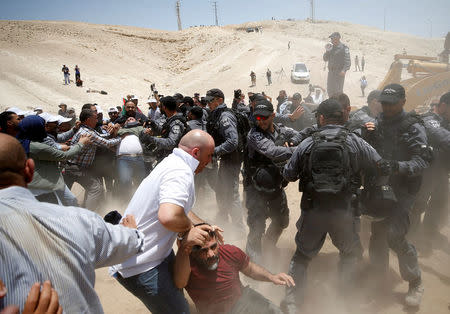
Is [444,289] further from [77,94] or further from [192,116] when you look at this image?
[77,94]

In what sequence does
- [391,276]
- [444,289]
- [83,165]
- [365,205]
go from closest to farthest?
[365,205] → [444,289] → [391,276] → [83,165]

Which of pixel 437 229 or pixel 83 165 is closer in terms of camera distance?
pixel 437 229

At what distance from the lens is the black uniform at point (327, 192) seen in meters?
2.68

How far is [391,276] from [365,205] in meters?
1.30

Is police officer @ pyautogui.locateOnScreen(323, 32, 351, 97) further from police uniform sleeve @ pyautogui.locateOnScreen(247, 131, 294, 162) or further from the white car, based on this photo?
the white car

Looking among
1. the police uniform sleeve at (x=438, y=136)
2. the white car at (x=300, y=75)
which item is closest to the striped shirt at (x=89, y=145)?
the police uniform sleeve at (x=438, y=136)

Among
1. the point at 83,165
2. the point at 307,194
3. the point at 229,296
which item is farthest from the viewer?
the point at 83,165

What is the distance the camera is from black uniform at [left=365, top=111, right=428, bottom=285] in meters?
3.07

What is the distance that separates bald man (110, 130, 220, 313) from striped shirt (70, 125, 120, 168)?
317 centimetres

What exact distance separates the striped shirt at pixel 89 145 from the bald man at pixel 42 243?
377 centimetres

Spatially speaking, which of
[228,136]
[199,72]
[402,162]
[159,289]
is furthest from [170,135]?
[199,72]

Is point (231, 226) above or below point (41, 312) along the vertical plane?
below

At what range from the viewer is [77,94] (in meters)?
23.9

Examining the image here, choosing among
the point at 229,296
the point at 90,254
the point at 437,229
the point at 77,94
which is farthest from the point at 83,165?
the point at 77,94
